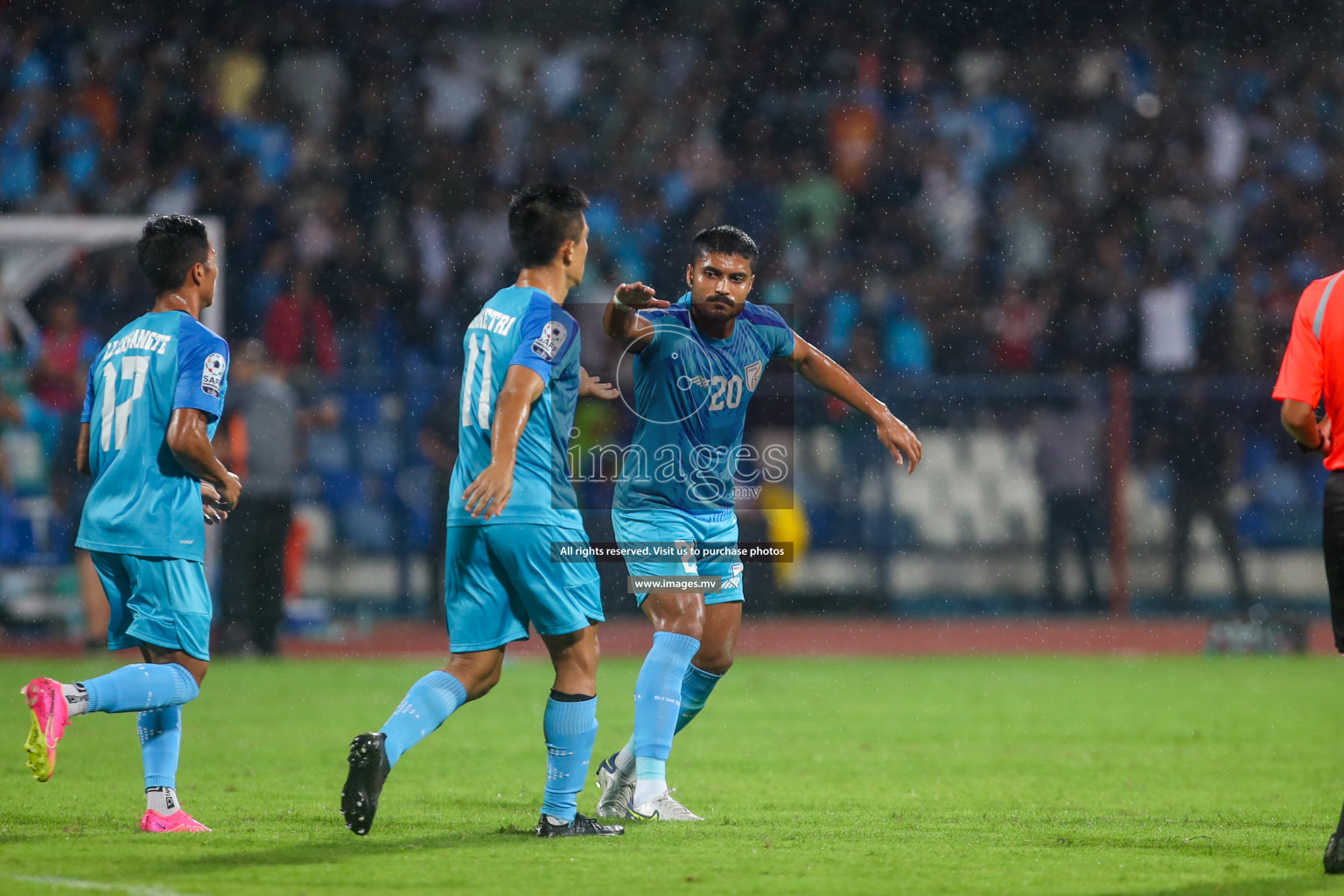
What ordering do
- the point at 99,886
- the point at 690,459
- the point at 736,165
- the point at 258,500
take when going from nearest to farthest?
the point at 99,886 < the point at 690,459 < the point at 258,500 < the point at 736,165

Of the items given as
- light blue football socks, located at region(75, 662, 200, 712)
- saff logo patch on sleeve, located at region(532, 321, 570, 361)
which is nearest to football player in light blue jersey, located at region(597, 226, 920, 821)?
saff logo patch on sleeve, located at region(532, 321, 570, 361)

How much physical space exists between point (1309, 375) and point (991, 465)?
1055cm

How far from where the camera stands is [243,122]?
18.5 metres

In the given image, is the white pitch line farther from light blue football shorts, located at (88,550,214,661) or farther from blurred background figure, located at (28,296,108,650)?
blurred background figure, located at (28,296,108,650)

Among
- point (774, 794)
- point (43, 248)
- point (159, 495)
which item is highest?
point (43, 248)

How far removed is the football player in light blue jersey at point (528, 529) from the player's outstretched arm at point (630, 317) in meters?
0.36

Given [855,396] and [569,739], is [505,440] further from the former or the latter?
[855,396]

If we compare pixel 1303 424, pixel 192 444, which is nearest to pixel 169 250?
pixel 192 444

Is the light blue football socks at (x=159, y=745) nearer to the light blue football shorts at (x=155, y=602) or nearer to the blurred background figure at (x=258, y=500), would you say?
the light blue football shorts at (x=155, y=602)

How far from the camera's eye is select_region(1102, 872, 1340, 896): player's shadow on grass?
454cm

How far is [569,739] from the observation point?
5.31 metres

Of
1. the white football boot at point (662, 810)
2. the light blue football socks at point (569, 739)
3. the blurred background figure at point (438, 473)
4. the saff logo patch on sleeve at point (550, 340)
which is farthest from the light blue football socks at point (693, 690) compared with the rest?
the blurred background figure at point (438, 473)

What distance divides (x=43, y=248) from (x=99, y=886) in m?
11.2

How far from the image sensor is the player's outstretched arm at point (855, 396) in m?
6.14
